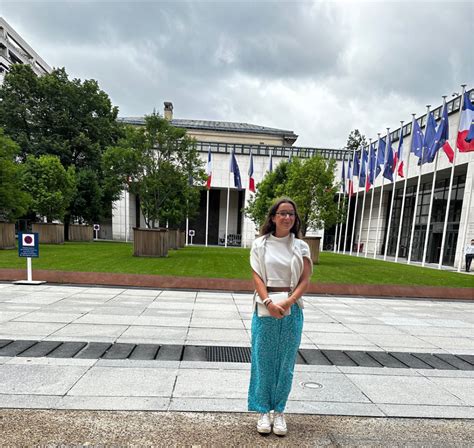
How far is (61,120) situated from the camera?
103 feet

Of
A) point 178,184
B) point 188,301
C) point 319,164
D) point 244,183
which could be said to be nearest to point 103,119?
point 244,183

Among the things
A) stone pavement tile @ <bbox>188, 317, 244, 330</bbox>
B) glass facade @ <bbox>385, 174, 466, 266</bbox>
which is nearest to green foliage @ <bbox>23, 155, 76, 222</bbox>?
stone pavement tile @ <bbox>188, 317, 244, 330</bbox>

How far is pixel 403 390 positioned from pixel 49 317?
6116mm

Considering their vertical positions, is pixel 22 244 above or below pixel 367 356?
above

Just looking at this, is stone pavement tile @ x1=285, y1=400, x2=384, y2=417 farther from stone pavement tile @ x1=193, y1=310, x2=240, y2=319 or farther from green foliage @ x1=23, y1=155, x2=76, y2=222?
green foliage @ x1=23, y1=155, x2=76, y2=222

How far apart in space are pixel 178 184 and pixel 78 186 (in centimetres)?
1859

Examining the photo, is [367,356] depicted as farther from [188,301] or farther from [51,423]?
[188,301]

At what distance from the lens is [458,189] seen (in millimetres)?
24719

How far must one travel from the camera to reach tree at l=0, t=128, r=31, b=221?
1762cm

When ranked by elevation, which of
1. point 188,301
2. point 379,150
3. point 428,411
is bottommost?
point 188,301

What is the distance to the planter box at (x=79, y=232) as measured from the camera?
3392 centimetres

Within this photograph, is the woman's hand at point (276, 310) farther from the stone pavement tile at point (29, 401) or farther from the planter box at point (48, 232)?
the planter box at point (48, 232)

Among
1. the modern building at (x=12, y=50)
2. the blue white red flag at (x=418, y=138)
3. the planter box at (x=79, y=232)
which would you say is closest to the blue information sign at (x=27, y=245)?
the blue white red flag at (x=418, y=138)

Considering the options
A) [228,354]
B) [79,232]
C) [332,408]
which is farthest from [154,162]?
[79,232]
